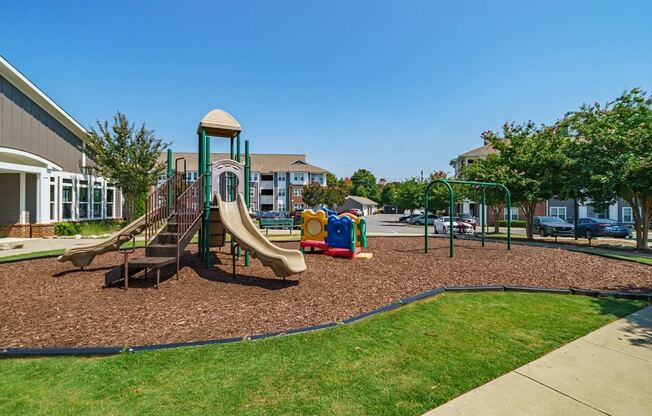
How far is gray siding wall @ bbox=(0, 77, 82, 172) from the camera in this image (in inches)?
688

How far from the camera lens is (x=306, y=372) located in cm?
350

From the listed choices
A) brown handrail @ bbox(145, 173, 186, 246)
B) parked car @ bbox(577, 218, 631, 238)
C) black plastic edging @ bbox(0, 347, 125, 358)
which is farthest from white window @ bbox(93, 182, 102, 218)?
parked car @ bbox(577, 218, 631, 238)

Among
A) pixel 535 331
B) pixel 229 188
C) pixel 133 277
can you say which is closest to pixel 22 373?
pixel 133 277

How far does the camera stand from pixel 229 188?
1120 centimetres

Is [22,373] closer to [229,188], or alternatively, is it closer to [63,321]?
[63,321]

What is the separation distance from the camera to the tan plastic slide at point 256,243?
691 centimetres

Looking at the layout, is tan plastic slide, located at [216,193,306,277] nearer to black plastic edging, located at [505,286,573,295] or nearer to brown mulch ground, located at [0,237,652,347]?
brown mulch ground, located at [0,237,652,347]

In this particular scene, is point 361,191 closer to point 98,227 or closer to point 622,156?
point 98,227

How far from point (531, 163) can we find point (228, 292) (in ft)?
A: 60.2

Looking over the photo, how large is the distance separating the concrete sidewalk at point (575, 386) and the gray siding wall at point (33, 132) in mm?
23054

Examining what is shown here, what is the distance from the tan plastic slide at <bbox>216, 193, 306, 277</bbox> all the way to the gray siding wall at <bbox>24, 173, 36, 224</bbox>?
1716cm

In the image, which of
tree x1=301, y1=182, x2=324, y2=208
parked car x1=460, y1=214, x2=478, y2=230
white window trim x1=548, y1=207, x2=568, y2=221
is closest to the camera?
parked car x1=460, y1=214, x2=478, y2=230

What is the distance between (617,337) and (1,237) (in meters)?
25.6

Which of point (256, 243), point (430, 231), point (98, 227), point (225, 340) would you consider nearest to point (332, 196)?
point (430, 231)
